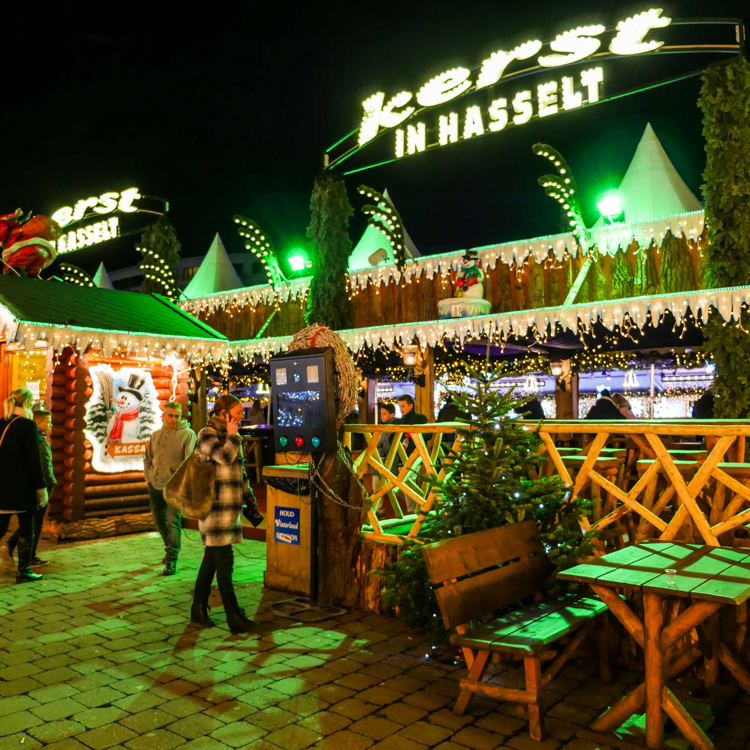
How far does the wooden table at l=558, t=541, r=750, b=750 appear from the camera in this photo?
9.83ft

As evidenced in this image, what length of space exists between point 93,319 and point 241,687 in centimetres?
627

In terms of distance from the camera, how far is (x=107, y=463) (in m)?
8.98

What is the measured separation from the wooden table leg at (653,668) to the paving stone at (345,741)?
141 centimetres

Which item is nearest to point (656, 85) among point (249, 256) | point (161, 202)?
point (161, 202)

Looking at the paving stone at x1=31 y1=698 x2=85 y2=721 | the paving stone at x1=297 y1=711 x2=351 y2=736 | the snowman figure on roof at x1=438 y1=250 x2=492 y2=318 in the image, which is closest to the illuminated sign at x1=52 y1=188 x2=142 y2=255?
the snowman figure on roof at x1=438 y1=250 x2=492 y2=318

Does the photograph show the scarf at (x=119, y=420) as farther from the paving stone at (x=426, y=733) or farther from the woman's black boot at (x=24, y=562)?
the paving stone at (x=426, y=733)

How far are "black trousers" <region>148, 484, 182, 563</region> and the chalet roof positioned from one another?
2.58 metres

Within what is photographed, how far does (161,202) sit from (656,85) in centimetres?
1069

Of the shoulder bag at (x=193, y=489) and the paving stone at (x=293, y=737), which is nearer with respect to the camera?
the paving stone at (x=293, y=737)

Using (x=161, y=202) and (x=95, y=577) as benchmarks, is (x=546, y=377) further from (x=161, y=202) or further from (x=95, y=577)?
(x=95, y=577)

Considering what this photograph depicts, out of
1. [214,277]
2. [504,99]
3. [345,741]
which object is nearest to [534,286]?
[504,99]

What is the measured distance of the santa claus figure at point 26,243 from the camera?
10.3 metres

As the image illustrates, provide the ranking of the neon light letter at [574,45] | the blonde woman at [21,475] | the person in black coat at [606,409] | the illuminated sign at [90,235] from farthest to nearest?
the illuminated sign at [90,235] → the neon light letter at [574,45] → the person in black coat at [606,409] → the blonde woman at [21,475]

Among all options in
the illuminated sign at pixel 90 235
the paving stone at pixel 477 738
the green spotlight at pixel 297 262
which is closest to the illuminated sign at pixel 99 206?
the illuminated sign at pixel 90 235
